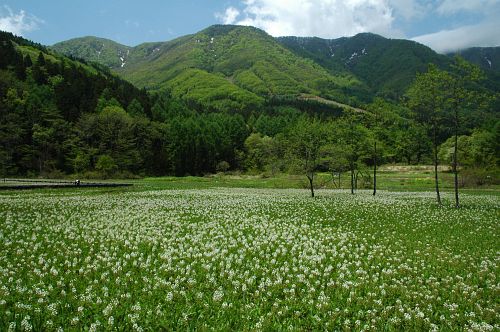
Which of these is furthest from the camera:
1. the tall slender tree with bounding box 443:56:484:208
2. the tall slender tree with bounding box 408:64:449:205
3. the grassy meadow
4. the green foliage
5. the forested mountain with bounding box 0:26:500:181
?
the green foliage

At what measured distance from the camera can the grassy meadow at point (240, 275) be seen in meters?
7.17

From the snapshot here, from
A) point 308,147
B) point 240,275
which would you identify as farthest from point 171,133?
point 240,275

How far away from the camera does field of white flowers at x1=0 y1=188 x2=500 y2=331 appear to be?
23.5ft

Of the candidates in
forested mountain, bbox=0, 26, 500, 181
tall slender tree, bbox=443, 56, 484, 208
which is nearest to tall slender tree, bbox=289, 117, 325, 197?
forested mountain, bbox=0, 26, 500, 181

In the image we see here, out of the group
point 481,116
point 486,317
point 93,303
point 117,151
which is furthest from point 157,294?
point 117,151

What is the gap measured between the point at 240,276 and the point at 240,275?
0.07m

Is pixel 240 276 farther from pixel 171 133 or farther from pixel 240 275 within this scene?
pixel 171 133

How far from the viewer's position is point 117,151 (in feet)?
305

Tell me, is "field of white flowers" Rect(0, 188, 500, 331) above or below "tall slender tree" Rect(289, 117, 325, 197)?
below

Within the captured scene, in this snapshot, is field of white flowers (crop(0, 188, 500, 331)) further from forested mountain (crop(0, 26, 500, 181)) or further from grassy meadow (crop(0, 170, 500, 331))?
forested mountain (crop(0, 26, 500, 181))

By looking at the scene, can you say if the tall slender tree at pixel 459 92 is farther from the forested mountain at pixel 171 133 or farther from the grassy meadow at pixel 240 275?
the grassy meadow at pixel 240 275

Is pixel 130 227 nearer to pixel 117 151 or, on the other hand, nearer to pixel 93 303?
pixel 93 303

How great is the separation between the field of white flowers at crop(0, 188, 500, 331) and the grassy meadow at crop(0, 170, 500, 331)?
4 cm

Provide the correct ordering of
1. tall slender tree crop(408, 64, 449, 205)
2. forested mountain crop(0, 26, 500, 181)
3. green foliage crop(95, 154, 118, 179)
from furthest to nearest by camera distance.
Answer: green foliage crop(95, 154, 118, 179), forested mountain crop(0, 26, 500, 181), tall slender tree crop(408, 64, 449, 205)
